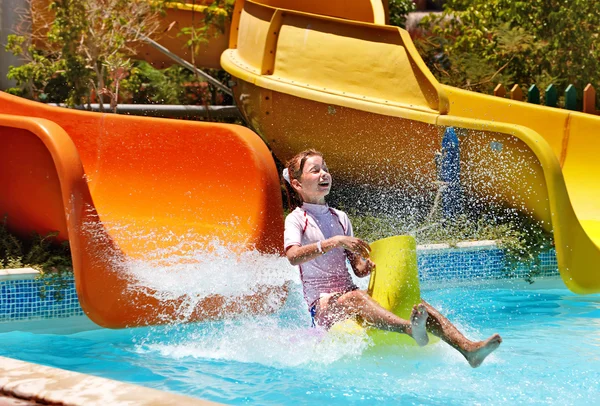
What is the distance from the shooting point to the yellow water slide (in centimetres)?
663

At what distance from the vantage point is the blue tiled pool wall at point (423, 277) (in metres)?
5.21

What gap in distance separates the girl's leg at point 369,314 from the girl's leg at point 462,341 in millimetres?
124

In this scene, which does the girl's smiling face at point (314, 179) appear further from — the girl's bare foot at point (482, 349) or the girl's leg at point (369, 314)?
the girl's bare foot at point (482, 349)

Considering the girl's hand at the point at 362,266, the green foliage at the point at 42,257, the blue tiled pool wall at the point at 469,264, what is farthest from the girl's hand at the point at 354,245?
the blue tiled pool wall at the point at 469,264

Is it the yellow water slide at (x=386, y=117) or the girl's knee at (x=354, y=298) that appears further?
the yellow water slide at (x=386, y=117)

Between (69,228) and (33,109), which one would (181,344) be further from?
(33,109)

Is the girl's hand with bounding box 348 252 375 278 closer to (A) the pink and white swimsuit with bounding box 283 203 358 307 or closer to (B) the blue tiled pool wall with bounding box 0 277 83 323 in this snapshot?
(A) the pink and white swimsuit with bounding box 283 203 358 307

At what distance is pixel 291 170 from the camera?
4.32m

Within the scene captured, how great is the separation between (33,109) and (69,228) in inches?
61.5

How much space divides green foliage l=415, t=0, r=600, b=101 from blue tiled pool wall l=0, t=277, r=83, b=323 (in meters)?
5.49

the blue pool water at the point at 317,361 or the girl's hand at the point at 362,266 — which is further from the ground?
the girl's hand at the point at 362,266

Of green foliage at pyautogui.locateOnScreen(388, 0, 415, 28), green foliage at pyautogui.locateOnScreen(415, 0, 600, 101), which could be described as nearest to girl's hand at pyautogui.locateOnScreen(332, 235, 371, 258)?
green foliage at pyautogui.locateOnScreen(415, 0, 600, 101)

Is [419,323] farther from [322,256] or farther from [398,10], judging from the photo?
[398,10]

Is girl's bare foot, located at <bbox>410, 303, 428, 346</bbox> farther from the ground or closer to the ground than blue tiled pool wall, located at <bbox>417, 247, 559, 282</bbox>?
farther from the ground
